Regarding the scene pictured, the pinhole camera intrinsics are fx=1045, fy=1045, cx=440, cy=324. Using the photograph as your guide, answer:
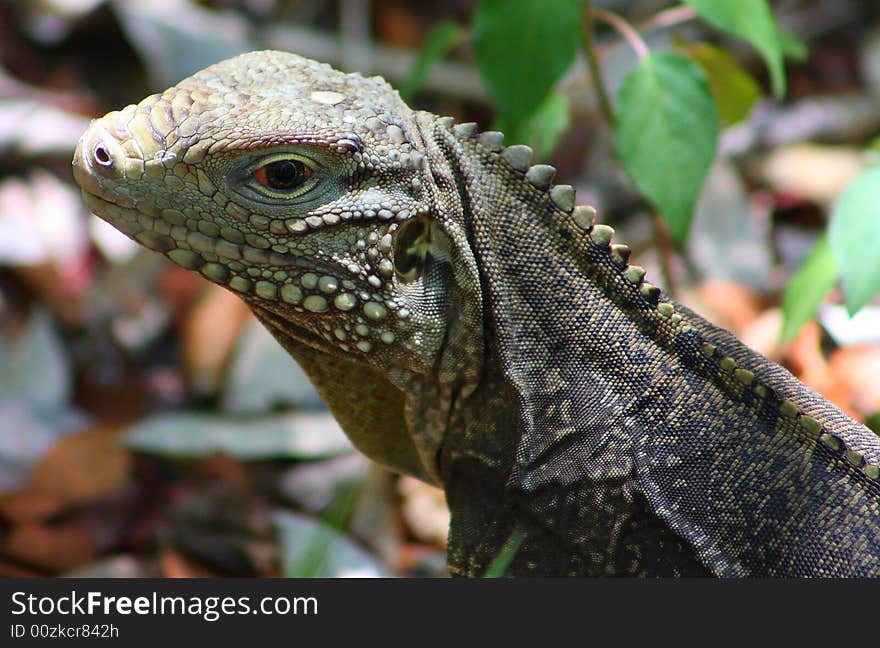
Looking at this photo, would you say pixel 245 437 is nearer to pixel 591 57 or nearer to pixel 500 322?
pixel 591 57

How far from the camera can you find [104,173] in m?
2.82

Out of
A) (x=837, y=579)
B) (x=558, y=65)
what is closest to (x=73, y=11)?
(x=558, y=65)

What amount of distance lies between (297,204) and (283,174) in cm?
9

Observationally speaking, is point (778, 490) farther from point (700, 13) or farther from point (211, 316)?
point (211, 316)

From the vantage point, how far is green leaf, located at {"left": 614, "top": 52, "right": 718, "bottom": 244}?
12.6ft

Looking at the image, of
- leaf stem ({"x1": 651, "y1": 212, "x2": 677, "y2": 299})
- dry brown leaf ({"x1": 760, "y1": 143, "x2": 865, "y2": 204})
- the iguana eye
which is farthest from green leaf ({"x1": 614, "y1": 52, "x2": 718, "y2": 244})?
dry brown leaf ({"x1": 760, "y1": 143, "x2": 865, "y2": 204})

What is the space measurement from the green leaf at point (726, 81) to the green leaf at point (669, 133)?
0.90 meters

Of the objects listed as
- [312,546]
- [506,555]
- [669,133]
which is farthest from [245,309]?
[506,555]

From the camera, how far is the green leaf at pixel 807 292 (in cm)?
397

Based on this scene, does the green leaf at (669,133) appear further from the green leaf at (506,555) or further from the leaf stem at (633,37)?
the green leaf at (506,555)

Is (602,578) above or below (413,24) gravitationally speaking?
below

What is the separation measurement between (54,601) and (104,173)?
4.56 feet

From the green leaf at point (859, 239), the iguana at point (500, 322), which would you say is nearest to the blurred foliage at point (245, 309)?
the green leaf at point (859, 239)

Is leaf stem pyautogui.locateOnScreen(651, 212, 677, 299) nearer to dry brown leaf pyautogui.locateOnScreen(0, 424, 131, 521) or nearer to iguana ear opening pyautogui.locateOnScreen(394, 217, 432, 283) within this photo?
iguana ear opening pyautogui.locateOnScreen(394, 217, 432, 283)
